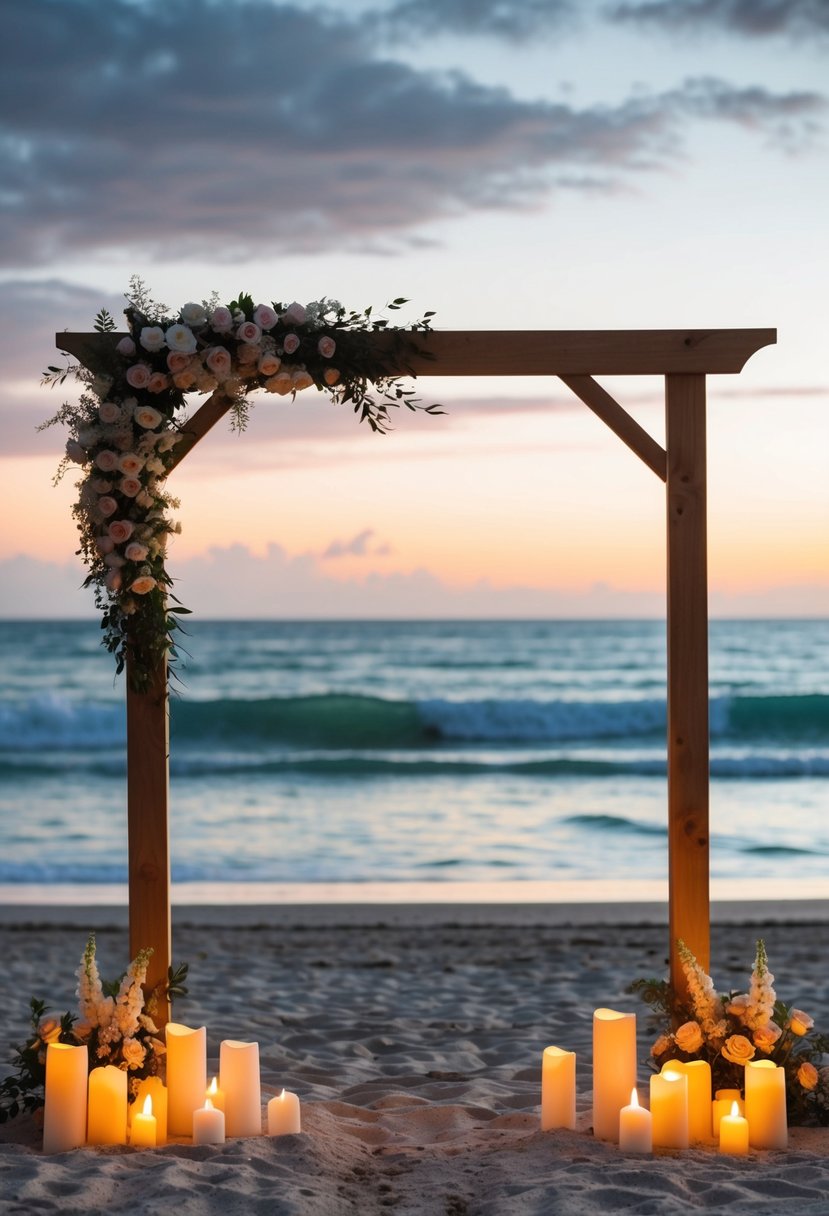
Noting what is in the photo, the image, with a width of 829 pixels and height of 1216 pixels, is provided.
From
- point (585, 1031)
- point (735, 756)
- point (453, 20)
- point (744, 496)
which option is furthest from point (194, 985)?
point (735, 756)

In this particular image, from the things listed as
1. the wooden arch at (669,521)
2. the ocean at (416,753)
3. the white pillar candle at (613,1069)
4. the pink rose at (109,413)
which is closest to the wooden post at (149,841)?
the wooden arch at (669,521)

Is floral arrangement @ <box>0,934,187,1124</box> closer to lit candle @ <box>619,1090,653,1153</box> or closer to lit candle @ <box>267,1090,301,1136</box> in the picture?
lit candle @ <box>267,1090,301,1136</box>

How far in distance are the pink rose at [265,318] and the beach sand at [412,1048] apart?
A: 234 cm

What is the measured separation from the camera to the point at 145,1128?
3.49 metres

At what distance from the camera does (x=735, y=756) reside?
16906mm

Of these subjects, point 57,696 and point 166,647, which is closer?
point 166,647

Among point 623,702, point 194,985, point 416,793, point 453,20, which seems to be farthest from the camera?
point 623,702

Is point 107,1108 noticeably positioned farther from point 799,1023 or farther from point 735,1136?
point 799,1023

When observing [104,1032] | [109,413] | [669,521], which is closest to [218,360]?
[109,413]

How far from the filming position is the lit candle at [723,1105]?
11.7 ft

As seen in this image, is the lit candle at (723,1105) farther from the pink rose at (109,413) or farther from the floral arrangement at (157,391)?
the pink rose at (109,413)

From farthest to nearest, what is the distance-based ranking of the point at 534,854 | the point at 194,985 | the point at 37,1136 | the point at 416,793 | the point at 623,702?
the point at 623,702
the point at 416,793
the point at 534,854
the point at 194,985
the point at 37,1136

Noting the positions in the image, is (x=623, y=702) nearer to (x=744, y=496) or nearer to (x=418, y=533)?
(x=418, y=533)

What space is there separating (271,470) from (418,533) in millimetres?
2821
